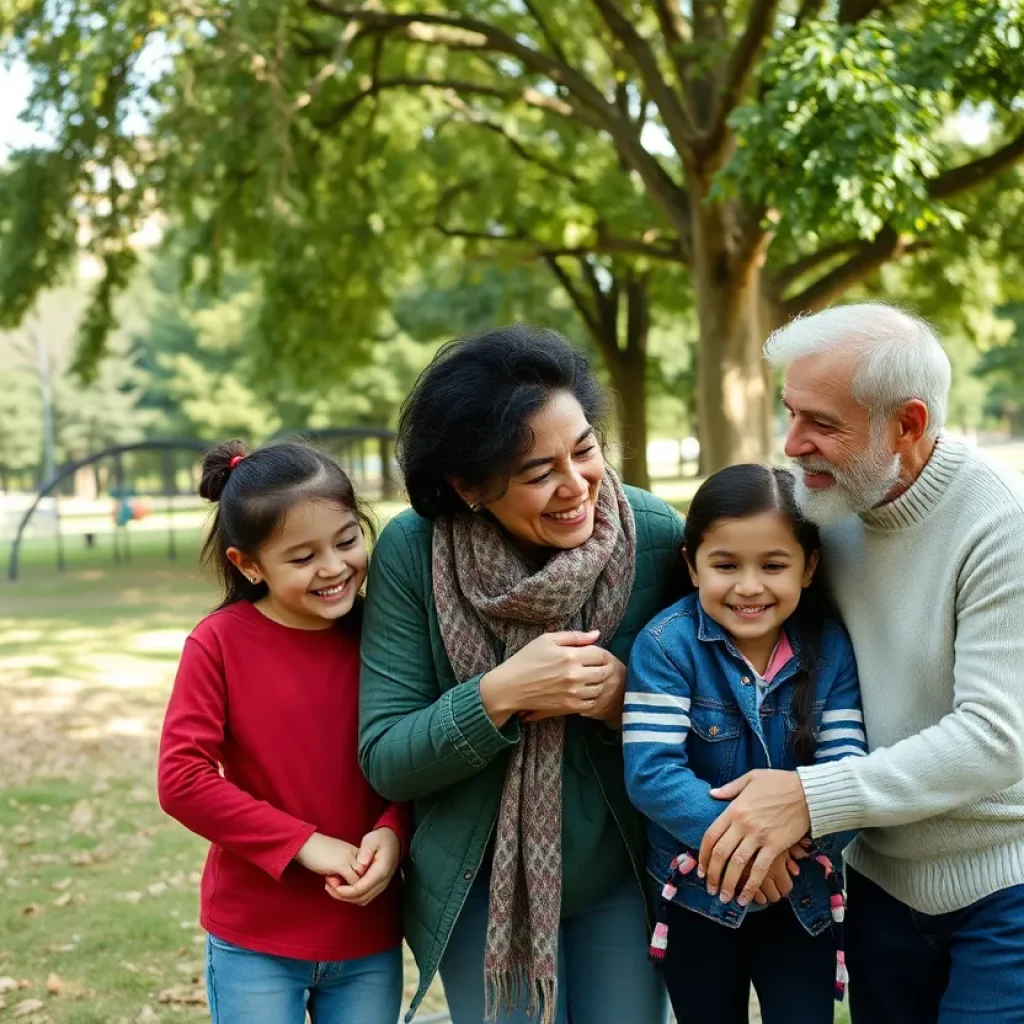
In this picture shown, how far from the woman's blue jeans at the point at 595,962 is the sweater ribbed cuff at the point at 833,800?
53 centimetres

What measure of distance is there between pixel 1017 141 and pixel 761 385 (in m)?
3.34

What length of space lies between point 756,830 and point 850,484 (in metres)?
0.66

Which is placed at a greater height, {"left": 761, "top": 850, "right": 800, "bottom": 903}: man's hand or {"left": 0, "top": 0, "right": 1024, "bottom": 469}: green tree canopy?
{"left": 0, "top": 0, "right": 1024, "bottom": 469}: green tree canopy

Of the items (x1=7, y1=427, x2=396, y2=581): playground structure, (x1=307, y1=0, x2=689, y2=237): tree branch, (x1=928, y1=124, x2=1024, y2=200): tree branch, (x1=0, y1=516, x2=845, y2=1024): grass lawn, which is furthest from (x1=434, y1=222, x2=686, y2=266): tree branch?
(x1=0, y1=516, x2=845, y2=1024): grass lawn

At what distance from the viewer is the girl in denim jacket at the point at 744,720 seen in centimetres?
229

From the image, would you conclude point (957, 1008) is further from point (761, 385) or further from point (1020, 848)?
point (761, 385)

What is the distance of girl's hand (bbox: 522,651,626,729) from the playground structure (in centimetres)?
71

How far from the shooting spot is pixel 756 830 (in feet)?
7.21

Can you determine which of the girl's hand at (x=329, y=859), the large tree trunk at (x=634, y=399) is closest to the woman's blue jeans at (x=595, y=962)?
the girl's hand at (x=329, y=859)

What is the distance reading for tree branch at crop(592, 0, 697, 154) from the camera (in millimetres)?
11781

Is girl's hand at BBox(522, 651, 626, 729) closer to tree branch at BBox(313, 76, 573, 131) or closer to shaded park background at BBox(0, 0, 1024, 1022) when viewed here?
shaded park background at BBox(0, 0, 1024, 1022)

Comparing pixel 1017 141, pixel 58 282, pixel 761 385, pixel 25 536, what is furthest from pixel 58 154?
pixel 25 536

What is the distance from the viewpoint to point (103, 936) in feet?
15.9

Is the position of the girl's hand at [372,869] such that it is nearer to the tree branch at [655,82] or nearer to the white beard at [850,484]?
the white beard at [850,484]
